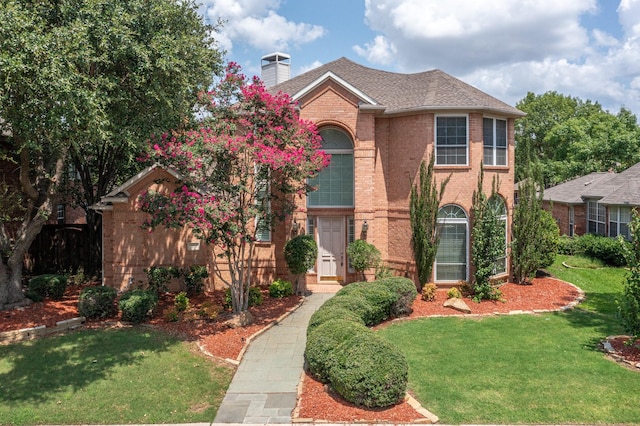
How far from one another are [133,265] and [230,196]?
20.9 feet

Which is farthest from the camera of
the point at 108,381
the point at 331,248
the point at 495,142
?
the point at 331,248

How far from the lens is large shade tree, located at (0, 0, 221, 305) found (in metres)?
9.71

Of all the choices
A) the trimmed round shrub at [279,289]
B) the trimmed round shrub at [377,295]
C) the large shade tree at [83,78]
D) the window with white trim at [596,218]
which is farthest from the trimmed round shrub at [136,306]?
the window with white trim at [596,218]

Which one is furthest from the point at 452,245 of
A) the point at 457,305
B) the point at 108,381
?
the point at 108,381

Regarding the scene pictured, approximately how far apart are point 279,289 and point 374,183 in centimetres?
556

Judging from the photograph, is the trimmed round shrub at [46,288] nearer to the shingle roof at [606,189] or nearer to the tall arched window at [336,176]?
the tall arched window at [336,176]

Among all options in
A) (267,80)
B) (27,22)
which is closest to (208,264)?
(27,22)

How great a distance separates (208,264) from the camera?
16.6m

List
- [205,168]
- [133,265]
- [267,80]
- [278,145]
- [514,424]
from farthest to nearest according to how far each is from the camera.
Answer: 1. [267,80]
2. [133,265]
3. [278,145]
4. [205,168]
5. [514,424]

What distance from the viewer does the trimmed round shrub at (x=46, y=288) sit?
14992mm

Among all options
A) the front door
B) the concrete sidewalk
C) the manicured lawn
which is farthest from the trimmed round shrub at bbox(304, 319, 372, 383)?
the front door

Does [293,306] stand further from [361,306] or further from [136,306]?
[136,306]

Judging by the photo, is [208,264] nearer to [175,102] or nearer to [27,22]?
[175,102]

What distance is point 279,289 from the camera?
15758 millimetres
